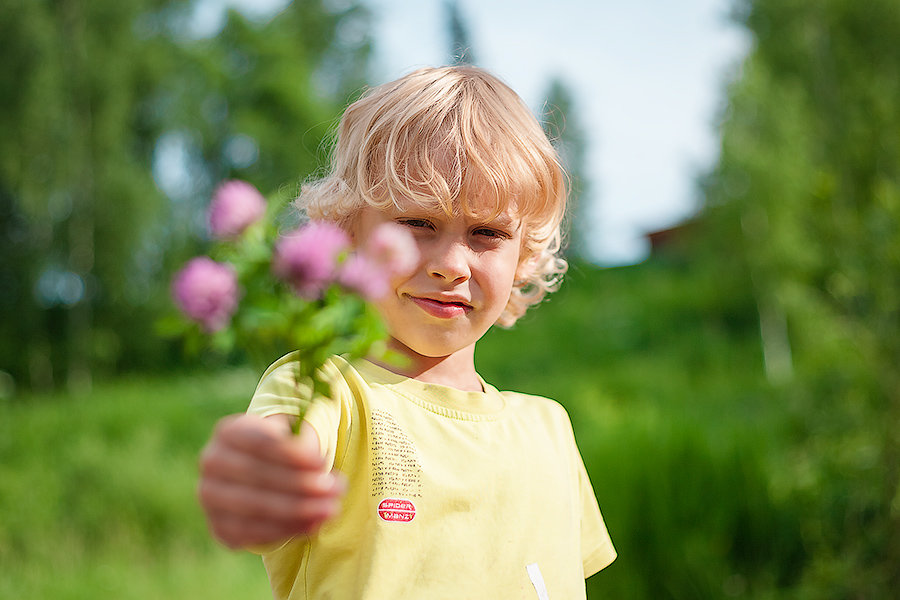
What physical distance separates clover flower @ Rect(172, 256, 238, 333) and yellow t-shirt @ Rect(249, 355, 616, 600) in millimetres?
477

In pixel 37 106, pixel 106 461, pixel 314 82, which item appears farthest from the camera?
→ pixel 314 82

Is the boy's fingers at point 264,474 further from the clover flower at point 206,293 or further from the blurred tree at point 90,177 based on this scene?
the blurred tree at point 90,177

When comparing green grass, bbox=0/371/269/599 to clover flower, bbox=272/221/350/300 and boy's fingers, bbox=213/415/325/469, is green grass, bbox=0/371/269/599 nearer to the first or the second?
boy's fingers, bbox=213/415/325/469

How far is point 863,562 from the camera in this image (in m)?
3.73

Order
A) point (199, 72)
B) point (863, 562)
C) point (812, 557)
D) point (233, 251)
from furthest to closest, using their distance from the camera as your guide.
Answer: point (199, 72) → point (812, 557) → point (863, 562) → point (233, 251)

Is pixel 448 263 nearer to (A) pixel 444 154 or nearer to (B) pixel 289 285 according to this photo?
(A) pixel 444 154

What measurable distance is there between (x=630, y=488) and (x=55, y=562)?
4457 mm

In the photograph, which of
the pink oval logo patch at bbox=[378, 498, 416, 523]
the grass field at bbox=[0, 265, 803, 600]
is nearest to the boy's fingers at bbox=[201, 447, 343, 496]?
the pink oval logo patch at bbox=[378, 498, 416, 523]

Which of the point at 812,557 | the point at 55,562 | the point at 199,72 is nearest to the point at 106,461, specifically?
the point at 55,562

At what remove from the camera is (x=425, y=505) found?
1.26 meters

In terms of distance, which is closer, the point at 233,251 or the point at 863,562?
the point at 233,251

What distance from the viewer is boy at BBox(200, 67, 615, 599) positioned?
1235mm

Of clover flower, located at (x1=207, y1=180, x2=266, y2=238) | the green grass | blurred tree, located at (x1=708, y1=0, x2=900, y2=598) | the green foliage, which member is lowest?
the green grass

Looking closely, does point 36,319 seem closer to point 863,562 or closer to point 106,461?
point 106,461
